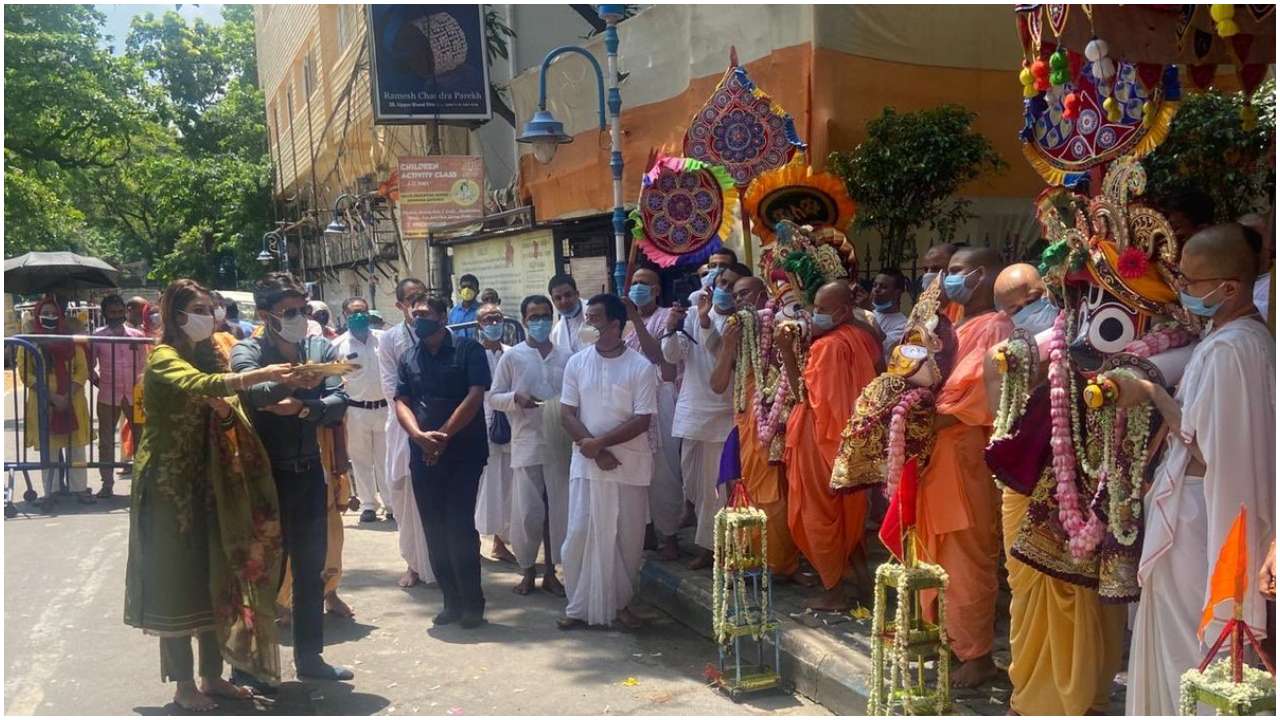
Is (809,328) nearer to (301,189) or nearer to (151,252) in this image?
(301,189)

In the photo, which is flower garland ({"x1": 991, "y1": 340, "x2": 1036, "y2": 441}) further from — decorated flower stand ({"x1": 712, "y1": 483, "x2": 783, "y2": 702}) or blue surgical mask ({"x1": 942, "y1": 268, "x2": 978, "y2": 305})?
decorated flower stand ({"x1": 712, "y1": 483, "x2": 783, "y2": 702})

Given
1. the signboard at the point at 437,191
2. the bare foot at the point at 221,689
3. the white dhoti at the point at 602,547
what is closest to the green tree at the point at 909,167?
the white dhoti at the point at 602,547

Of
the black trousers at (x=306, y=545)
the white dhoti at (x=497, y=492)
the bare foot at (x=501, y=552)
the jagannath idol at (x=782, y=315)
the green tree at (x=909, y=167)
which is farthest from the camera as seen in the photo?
the green tree at (x=909, y=167)

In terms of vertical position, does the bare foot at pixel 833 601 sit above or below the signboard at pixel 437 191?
below

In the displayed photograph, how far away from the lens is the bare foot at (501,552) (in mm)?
7700

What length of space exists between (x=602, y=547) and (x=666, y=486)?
52.4 inches

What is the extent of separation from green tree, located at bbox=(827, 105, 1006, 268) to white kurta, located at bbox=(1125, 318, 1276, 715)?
17.3 ft

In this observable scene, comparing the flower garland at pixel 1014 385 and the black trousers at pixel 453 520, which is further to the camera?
the black trousers at pixel 453 520

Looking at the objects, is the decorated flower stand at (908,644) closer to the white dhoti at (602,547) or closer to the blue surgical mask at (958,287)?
the blue surgical mask at (958,287)

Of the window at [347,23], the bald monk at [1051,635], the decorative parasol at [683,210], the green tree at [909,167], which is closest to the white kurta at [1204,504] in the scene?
the bald monk at [1051,635]

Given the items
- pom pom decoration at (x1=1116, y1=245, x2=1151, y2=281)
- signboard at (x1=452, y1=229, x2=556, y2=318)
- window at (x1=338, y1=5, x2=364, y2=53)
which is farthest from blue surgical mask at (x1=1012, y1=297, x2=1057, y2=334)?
window at (x1=338, y1=5, x2=364, y2=53)

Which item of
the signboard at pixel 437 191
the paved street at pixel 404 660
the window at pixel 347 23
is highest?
the window at pixel 347 23

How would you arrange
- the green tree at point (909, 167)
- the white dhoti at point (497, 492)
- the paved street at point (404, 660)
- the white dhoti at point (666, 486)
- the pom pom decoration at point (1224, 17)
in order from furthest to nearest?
the green tree at point (909, 167)
the white dhoti at point (497, 492)
the white dhoti at point (666, 486)
the paved street at point (404, 660)
the pom pom decoration at point (1224, 17)

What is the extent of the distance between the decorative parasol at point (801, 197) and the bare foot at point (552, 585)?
2.67 metres
